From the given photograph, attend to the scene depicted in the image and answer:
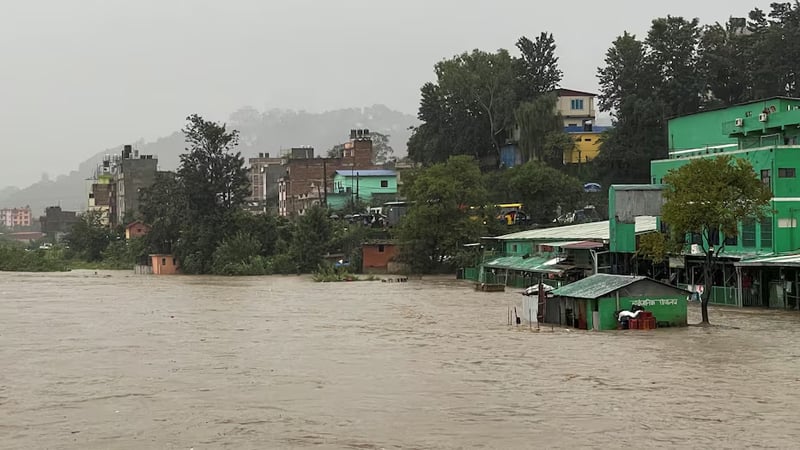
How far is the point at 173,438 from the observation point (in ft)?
49.2

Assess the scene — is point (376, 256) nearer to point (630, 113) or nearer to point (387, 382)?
point (630, 113)

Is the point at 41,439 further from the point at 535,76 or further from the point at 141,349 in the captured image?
the point at 535,76

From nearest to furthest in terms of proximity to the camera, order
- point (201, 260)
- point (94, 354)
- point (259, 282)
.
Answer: point (94, 354) < point (259, 282) < point (201, 260)

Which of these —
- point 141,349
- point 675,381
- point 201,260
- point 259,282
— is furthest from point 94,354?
point 201,260

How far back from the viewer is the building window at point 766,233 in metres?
35.0

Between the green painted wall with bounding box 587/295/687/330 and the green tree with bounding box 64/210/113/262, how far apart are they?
64.3 meters

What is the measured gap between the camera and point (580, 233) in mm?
48000

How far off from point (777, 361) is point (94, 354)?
15.5 meters

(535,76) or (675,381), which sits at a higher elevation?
(535,76)

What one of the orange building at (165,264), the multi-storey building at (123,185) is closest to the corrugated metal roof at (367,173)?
the orange building at (165,264)

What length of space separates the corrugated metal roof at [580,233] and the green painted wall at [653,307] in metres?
12.1

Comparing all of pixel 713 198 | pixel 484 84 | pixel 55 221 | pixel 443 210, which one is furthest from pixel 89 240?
pixel 713 198

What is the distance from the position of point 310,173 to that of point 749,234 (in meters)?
56.1

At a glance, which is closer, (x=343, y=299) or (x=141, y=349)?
(x=141, y=349)
